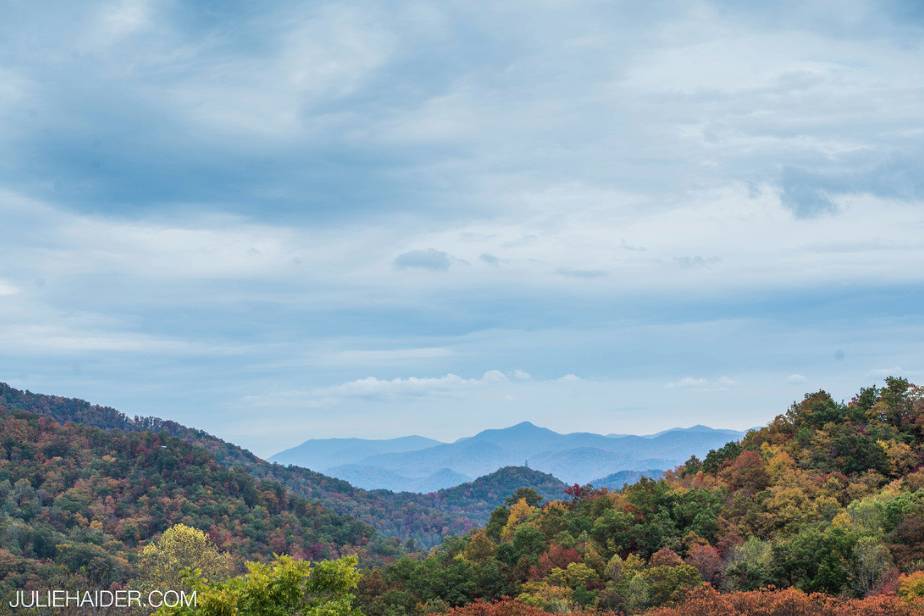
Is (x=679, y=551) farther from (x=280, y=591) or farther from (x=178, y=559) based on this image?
(x=178, y=559)

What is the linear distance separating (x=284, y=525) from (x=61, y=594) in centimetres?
5800

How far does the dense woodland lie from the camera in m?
30.4

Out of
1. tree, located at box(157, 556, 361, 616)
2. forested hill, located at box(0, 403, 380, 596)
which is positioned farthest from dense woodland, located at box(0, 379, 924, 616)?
forested hill, located at box(0, 403, 380, 596)

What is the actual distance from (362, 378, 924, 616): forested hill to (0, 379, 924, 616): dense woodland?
0.37 feet

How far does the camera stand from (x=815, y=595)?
32438 millimetres

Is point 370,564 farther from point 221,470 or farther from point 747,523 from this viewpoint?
point 747,523

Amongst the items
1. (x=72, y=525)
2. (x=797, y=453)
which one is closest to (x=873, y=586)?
(x=797, y=453)

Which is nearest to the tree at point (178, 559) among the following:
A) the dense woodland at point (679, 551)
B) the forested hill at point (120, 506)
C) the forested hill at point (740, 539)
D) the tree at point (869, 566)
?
the dense woodland at point (679, 551)

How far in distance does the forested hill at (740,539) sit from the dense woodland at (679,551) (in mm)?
112

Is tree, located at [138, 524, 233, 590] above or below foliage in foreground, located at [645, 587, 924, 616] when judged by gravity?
below

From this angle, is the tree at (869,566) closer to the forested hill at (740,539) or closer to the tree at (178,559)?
the forested hill at (740,539)

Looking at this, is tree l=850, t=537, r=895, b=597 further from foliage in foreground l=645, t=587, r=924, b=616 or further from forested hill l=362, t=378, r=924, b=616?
foliage in foreground l=645, t=587, r=924, b=616

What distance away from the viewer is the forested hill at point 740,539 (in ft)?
131

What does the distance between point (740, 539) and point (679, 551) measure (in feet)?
13.5
